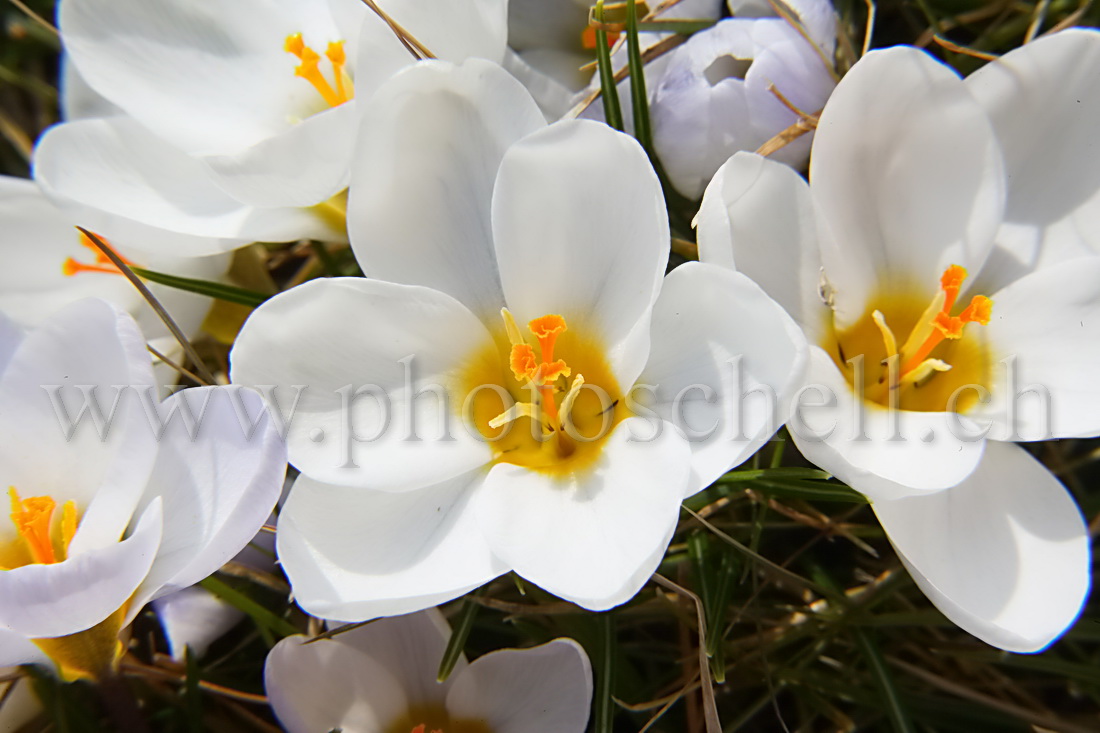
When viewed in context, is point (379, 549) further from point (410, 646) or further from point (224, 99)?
point (224, 99)

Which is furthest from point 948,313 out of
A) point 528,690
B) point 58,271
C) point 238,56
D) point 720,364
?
point 58,271

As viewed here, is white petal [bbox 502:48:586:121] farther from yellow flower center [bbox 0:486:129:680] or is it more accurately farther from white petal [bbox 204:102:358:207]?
yellow flower center [bbox 0:486:129:680]

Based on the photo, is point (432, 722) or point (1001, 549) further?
point (432, 722)

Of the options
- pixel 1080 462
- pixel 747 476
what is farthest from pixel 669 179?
pixel 1080 462

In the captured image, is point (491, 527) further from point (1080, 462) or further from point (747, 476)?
point (1080, 462)

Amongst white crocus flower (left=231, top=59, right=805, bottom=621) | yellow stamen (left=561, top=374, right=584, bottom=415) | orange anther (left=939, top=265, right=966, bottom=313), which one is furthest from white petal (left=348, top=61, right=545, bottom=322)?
orange anther (left=939, top=265, right=966, bottom=313)

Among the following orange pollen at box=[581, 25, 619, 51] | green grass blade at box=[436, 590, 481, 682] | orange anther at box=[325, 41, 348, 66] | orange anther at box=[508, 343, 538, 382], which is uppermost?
orange anther at box=[325, 41, 348, 66]

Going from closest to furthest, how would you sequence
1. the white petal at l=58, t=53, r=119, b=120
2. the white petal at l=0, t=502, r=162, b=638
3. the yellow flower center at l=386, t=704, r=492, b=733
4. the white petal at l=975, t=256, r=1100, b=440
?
the white petal at l=0, t=502, r=162, b=638 → the white petal at l=975, t=256, r=1100, b=440 → the yellow flower center at l=386, t=704, r=492, b=733 → the white petal at l=58, t=53, r=119, b=120
